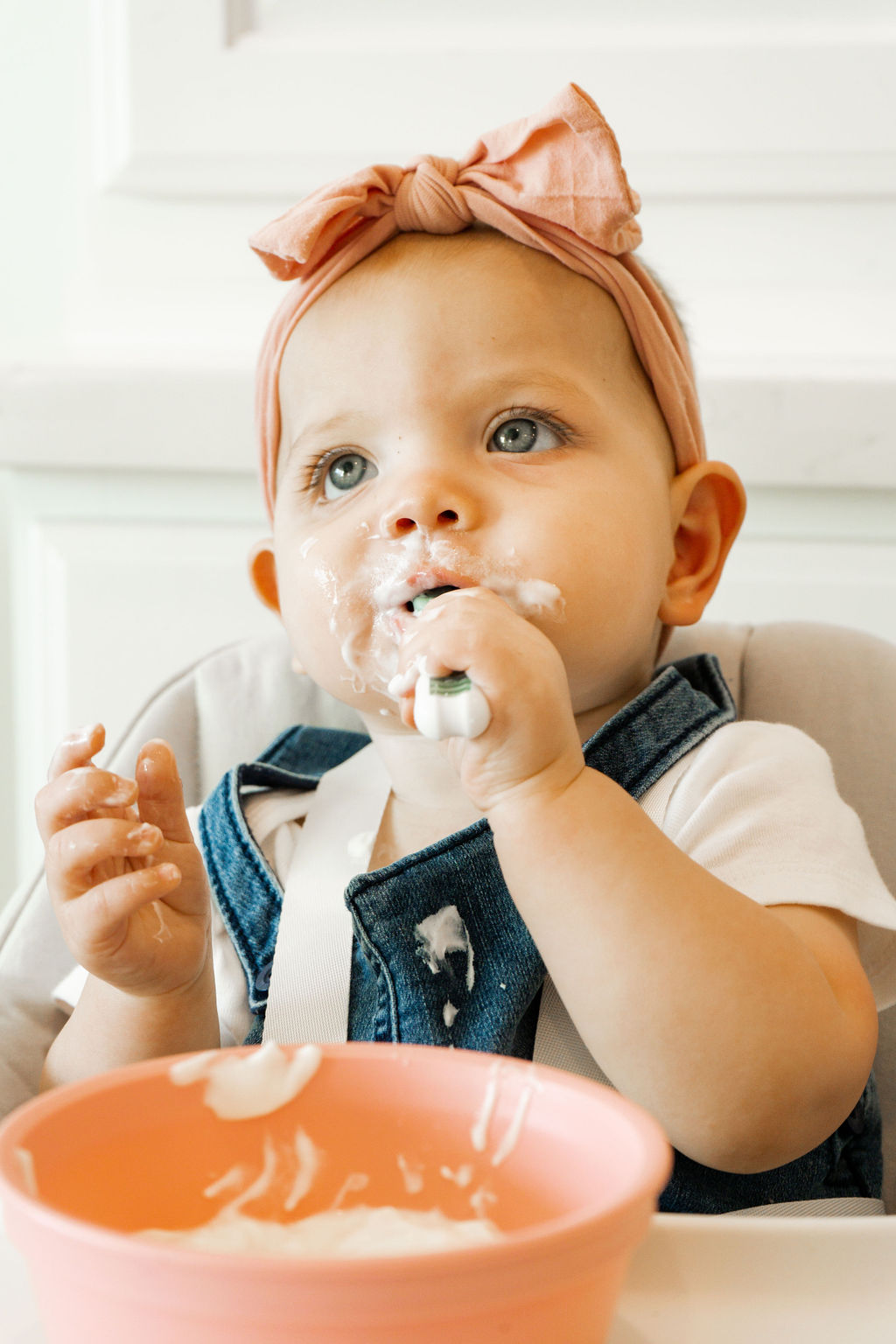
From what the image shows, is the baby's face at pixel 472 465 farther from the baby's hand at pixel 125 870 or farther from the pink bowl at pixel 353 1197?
the pink bowl at pixel 353 1197

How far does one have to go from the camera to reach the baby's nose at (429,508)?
727 millimetres

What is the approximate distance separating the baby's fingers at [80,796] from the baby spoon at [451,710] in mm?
172

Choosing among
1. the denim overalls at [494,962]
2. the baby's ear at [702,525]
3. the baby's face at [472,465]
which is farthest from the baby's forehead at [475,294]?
the denim overalls at [494,962]

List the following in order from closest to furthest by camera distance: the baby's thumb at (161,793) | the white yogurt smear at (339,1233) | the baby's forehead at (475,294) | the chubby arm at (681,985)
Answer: the white yogurt smear at (339,1233) → the chubby arm at (681,985) → the baby's thumb at (161,793) → the baby's forehead at (475,294)

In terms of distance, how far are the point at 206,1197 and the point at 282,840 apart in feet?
1.60

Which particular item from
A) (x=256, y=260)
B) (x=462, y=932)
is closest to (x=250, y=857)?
(x=462, y=932)

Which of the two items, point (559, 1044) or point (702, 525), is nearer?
point (559, 1044)

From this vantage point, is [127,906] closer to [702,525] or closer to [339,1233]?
[339,1233]

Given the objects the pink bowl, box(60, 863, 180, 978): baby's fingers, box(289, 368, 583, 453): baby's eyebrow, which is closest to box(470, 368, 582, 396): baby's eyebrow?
box(289, 368, 583, 453): baby's eyebrow

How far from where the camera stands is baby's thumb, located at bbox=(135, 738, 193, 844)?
0.69m

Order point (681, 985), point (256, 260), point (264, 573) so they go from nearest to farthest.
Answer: point (681, 985) < point (264, 573) < point (256, 260)

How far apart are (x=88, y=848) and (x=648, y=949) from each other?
0.96ft

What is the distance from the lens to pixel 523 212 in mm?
804

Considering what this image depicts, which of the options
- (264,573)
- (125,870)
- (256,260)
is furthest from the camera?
(256,260)
